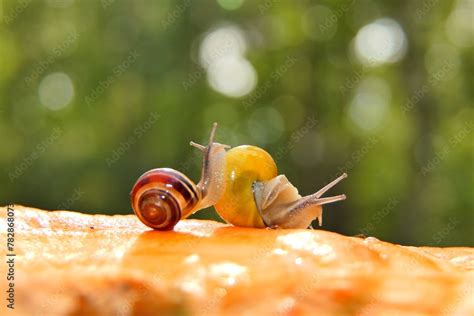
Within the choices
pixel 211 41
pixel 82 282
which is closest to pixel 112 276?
pixel 82 282

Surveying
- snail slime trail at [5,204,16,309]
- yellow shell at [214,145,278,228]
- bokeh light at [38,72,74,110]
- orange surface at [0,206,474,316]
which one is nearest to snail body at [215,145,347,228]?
yellow shell at [214,145,278,228]

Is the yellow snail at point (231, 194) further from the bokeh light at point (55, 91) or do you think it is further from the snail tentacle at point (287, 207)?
the bokeh light at point (55, 91)

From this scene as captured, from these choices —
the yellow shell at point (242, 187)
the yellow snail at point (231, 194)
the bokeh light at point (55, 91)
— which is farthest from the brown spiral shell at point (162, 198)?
the bokeh light at point (55, 91)

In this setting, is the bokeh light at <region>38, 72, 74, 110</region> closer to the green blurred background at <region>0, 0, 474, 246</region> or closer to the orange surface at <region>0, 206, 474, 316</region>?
the green blurred background at <region>0, 0, 474, 246</region>

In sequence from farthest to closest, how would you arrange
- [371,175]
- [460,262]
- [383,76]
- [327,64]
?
[371,175] → [383,76] → [327,64] → [460,262]

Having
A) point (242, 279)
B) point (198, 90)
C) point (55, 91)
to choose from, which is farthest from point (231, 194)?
point (55, 91)

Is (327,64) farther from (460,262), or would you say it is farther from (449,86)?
(460,262)

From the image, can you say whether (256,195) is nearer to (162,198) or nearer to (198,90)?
(162,198)

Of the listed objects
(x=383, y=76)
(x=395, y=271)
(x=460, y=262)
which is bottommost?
(x=383, y=76)
